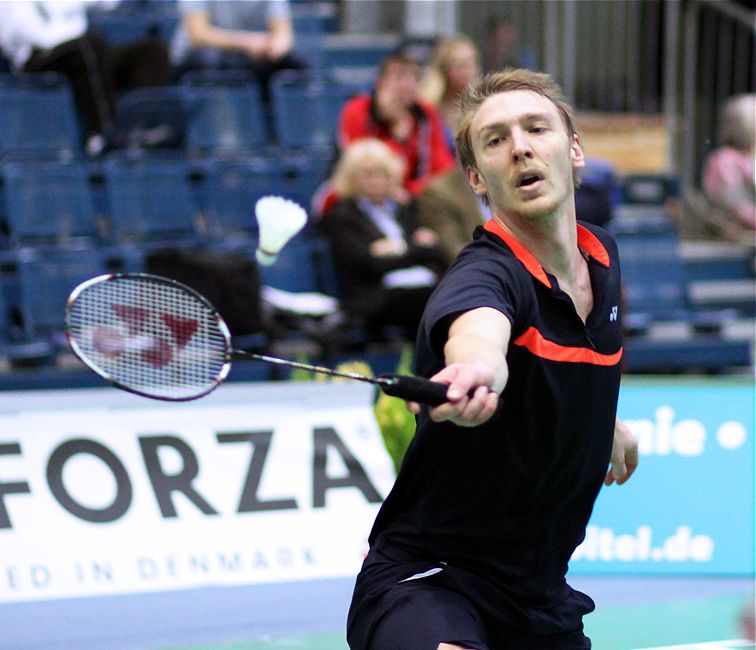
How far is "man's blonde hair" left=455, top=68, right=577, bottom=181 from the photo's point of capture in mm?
2602

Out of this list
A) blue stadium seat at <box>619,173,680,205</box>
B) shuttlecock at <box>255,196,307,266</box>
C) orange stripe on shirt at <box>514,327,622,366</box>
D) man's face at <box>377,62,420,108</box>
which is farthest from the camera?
blue stadium seat at <box>619,173,680,205</box>

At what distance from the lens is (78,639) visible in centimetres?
461

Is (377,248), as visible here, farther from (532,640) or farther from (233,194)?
(532,640)

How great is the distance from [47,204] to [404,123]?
2.20 metres

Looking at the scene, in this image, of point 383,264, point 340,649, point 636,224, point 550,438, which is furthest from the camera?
point 636,224

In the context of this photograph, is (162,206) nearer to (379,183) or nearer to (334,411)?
(379,183)

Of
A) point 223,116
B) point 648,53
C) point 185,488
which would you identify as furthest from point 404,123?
point 648,53

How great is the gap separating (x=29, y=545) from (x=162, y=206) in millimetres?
3336

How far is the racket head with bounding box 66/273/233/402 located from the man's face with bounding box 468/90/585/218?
622 mm

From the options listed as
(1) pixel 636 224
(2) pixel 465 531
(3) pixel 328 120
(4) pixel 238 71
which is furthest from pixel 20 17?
(2) pixel 465 531

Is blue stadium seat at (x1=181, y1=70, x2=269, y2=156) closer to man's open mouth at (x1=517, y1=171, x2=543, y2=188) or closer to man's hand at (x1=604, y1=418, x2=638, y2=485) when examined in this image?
man's hand at (x1=604, y1=418, x2=638, y2=485)

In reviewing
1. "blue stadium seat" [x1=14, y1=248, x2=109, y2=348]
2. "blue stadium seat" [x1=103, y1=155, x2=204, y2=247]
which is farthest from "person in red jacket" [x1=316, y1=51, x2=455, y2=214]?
"blue stadium seat" [x1=14, y1=248, x2=109, y2=348]

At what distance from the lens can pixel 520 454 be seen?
245 cm

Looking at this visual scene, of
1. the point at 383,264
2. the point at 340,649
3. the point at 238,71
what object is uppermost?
the point at 238,71
